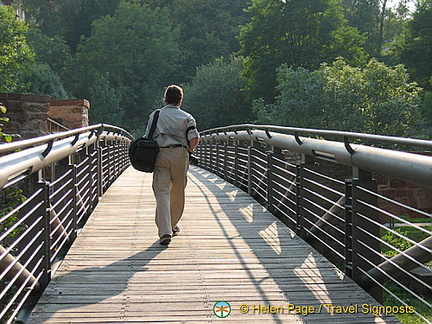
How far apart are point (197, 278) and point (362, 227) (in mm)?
1320

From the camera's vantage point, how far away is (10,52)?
100ft

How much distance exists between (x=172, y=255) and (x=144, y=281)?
891 mm

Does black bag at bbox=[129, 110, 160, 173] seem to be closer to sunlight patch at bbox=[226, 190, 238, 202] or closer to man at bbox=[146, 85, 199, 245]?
man at bbox=[146, 85, 199, 245]

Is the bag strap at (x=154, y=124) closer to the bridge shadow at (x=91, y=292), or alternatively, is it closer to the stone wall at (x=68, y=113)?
the bridge shadow at (x=91, y=292)

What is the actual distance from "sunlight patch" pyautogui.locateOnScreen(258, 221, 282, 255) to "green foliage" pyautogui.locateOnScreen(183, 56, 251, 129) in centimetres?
3718

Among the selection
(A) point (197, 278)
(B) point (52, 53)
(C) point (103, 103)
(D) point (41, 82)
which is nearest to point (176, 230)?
(A) point (197, 278)

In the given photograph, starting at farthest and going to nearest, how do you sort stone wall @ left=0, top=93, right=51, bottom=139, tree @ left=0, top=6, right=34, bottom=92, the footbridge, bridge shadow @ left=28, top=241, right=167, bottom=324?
tree @ left=0, top=6, right=34, bottom=92 < stone wall @ left=0, top=93, right=51, bottom=139 < bridge shadow @ left=28, top=241, right=167, bottom=324 < the footbridge

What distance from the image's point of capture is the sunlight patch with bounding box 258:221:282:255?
599 centimetres

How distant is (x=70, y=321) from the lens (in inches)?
157

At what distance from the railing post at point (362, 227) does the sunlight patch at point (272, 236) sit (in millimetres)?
1155

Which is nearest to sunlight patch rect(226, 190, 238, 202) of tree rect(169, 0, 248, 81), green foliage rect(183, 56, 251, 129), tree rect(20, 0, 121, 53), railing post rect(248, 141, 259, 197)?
railing post rect(248, 141, 259, 197)

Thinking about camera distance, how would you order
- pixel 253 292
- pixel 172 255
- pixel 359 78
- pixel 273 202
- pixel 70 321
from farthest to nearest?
pixel 359 78, pixel 273 202, pixel 172 255, pixel 253 292, pixel 70 321

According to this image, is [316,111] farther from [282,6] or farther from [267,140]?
[267,140]

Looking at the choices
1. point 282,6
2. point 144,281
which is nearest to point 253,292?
point 144,281
